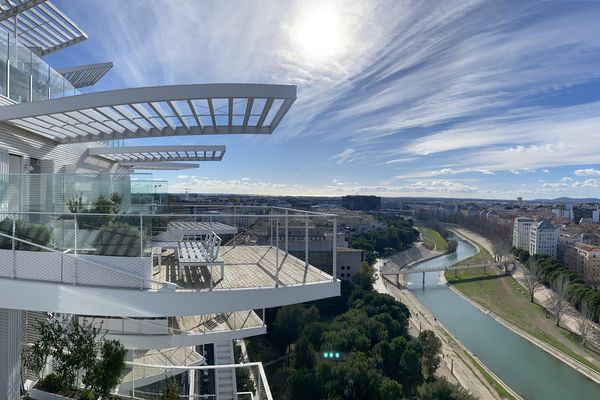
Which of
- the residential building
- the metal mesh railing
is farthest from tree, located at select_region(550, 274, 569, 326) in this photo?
the metal mesh railing

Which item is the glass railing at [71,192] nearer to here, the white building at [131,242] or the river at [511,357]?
→ the white building at [131,242]

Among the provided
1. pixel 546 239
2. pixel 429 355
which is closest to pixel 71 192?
pixel 429 355

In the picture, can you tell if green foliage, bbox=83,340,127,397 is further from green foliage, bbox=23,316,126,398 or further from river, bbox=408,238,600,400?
river, bbox=408,238,600,400

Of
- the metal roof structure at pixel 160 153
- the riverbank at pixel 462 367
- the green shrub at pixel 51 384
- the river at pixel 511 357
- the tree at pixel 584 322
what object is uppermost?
the metal roof structure at pixel 160 153

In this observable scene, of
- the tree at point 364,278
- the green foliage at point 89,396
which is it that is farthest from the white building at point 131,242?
the tree at point 364,278

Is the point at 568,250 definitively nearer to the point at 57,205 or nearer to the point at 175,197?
the point at 175,197

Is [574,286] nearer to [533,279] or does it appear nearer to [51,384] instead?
[533,279]
